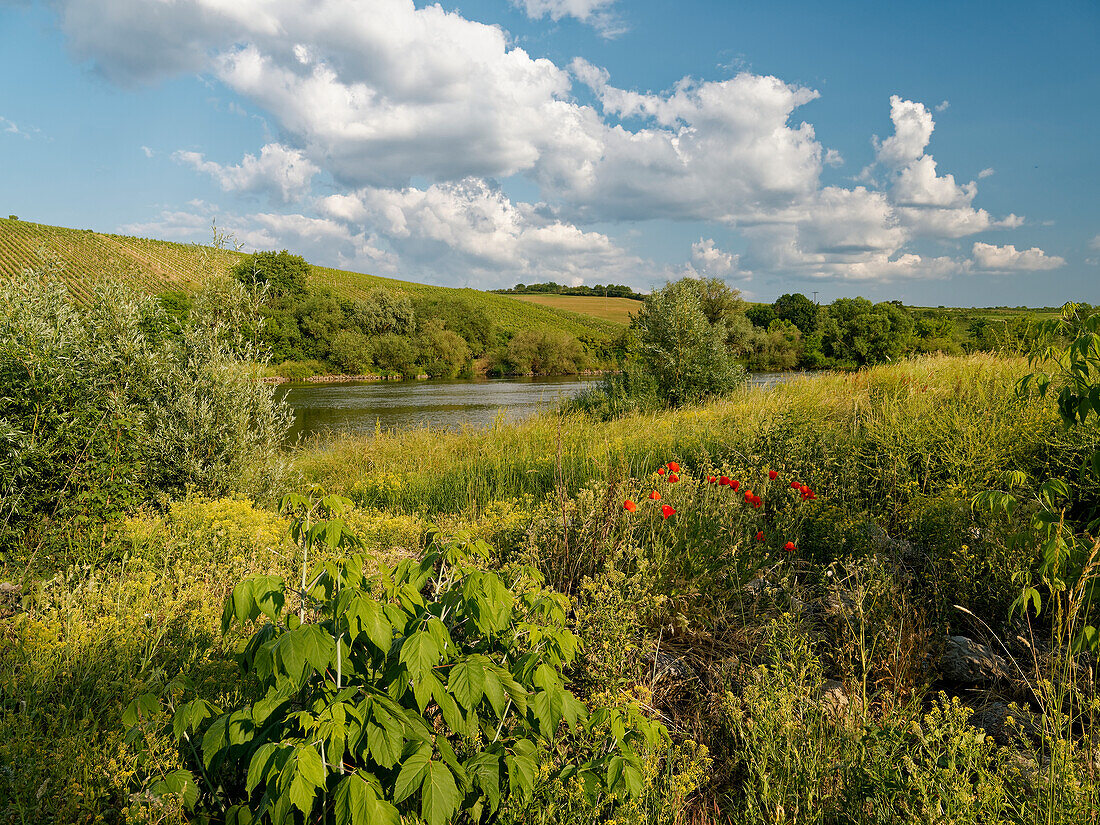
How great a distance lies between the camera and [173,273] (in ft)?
197

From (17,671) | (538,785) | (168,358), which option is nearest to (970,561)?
(538,785)

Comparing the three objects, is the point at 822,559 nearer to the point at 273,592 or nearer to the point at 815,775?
the point at 815,775

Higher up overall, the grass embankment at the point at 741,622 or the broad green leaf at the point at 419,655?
the broad green leaf at the point at 419,655

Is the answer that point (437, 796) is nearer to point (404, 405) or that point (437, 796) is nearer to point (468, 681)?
point (468, 681)

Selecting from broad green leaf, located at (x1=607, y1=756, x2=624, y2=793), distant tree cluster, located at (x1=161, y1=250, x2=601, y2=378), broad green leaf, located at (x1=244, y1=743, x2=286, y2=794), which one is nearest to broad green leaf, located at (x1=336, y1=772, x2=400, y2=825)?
broad green leaf, located at (x1=244, y1=743, x2=286, y2=794)

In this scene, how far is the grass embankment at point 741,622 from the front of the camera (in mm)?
1941

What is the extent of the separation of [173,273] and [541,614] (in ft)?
234

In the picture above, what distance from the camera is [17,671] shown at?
2717 mm

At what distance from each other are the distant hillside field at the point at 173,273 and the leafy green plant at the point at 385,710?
1771 inches

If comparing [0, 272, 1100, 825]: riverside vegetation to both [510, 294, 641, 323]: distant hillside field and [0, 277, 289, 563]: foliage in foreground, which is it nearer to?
[0, 277, 289, 563]: foliage in foreground

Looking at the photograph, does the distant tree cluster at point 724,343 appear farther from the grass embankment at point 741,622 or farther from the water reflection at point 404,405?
the water reflection at point 404,405

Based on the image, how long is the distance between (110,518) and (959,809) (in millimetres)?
6391

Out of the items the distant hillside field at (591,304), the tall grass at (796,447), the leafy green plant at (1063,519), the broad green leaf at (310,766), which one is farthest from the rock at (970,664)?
the distant hillside field at (591,304)

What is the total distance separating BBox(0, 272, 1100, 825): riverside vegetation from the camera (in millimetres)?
1650
